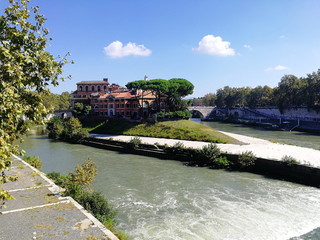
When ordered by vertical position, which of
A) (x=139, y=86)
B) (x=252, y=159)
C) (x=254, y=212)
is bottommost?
(x=254, y=212)

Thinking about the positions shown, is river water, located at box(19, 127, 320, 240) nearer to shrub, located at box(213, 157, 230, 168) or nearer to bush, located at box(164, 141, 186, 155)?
shrub, located at box(213, 157, 230, 168)

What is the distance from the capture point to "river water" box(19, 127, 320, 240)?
1462cm

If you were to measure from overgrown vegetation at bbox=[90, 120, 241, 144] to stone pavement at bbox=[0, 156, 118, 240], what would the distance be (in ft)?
93.0

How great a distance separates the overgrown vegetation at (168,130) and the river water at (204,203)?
44.6ft

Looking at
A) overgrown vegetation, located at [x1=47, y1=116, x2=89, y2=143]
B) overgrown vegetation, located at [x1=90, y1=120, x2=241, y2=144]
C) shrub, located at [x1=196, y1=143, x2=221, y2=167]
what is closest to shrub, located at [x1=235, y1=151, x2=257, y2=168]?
shrub, located at [x1=196, y1=143, x2=221, y2=167]

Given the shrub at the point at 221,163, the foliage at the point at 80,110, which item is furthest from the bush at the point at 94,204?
the foliage at the point at 80,110

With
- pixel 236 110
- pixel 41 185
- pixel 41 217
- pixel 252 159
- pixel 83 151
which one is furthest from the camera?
pixel 236 110

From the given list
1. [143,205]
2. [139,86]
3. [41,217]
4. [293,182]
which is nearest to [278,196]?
[293,182]

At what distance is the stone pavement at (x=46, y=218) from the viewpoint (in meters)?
10.1

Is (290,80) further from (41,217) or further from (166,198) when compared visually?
(41,217)

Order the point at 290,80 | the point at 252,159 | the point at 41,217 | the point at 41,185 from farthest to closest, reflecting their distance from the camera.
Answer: the point at 290,80 < the point at 252,159 < the point at 41,185 < the point at 41,217

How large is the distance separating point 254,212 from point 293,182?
8208mm

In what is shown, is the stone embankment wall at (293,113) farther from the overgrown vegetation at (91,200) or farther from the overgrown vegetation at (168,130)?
the overgrown vegetation at (91,200)

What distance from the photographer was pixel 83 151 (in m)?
40.9
